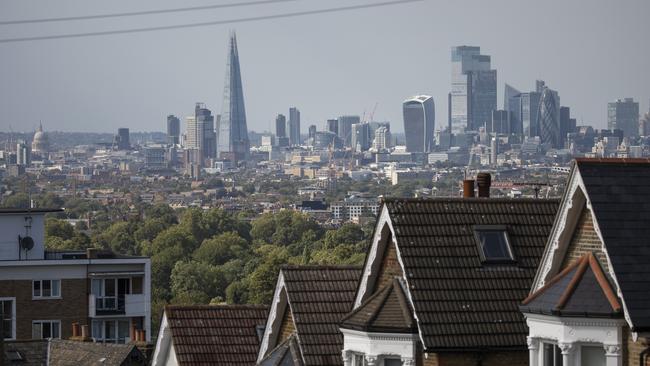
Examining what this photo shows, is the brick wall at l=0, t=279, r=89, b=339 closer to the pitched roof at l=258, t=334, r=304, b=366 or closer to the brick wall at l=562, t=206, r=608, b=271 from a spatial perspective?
the pitched roof at l=258, t=334, r=304, b=366

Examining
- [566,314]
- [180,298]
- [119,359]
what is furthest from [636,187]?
[180,298]

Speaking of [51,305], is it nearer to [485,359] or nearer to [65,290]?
[65,290]

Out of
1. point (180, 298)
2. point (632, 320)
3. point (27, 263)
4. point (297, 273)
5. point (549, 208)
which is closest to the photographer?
point (632, 320)

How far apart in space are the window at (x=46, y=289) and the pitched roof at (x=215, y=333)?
81.3 feet

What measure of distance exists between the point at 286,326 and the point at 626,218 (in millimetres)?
6313

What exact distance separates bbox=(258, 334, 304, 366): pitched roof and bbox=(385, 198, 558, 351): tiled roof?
2523 mm

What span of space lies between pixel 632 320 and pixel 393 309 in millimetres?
3515

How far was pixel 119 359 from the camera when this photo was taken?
31141 mm

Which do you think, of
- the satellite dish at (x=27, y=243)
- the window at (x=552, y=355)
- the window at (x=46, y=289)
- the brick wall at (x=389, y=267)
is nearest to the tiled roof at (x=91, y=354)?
the brick wall at (x=389, y=267)

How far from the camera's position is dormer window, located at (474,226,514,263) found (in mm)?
20938

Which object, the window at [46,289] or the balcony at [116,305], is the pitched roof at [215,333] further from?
the balcony at [116,305]

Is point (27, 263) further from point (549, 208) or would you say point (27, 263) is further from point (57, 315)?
point (549, 208)

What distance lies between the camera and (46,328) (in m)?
50.8

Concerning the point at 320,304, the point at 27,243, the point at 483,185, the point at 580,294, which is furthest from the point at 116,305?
the point at 580,294
